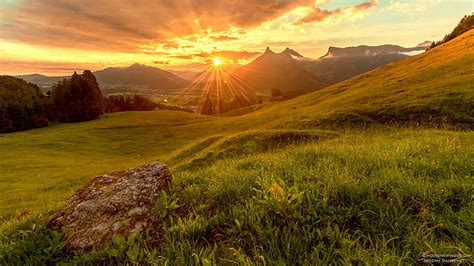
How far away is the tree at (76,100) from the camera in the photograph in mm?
78938

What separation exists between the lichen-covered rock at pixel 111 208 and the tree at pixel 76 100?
84853 mm

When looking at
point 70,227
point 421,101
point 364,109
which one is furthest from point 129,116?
point 70,227

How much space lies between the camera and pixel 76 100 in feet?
261

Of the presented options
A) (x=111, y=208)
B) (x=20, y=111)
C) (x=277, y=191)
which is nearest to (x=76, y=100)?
(x=20, y=111)

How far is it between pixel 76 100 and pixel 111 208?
89.3m

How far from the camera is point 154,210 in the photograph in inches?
202

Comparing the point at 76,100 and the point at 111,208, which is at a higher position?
the point at 111,208

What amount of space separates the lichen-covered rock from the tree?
8485cm

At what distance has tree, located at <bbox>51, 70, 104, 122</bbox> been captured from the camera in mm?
78938

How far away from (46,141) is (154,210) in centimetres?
5338

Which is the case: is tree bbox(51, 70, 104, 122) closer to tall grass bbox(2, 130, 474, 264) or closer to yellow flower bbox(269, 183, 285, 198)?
tall grass bbox(2, 130, 474, 264)

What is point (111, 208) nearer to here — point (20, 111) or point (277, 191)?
point (277, 191)

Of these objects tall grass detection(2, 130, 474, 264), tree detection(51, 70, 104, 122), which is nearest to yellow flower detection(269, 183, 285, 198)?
tall grass detection(2, 130, 474, 264)

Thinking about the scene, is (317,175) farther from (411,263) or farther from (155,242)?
(155,242)
